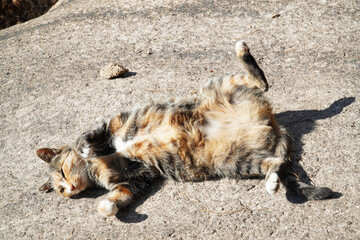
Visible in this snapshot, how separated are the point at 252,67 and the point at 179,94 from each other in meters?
1.00

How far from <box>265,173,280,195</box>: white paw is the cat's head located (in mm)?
1870

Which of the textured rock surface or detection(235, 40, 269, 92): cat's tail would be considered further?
the textured rock surface

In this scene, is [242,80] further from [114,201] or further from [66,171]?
[66,171]

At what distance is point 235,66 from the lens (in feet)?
14.4

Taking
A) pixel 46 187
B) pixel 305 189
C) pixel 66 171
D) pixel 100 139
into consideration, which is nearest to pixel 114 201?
pixel 100 139

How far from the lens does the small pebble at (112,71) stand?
4.62 m

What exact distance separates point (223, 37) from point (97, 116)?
212 centimetres

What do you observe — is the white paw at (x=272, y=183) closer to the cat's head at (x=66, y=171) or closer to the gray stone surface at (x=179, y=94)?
the gray stone surface at (x=179, y=94)

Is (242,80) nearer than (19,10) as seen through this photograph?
Yes

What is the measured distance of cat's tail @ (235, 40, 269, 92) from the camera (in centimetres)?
359

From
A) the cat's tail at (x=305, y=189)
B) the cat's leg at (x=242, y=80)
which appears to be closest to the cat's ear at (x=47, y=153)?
the cat's leg at (x=242, y=80)

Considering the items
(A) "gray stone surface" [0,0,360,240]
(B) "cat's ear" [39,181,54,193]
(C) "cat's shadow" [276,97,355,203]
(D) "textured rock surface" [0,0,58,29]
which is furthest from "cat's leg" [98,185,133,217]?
(D) "textured rock surface" [0,0,58,29]

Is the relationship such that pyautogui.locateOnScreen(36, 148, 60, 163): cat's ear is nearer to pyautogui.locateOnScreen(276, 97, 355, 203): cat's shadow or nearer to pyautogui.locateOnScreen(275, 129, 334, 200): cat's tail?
pyautogui.locateOnScreen(275, 129, 334, 200): cat's tail

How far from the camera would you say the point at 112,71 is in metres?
4.64
